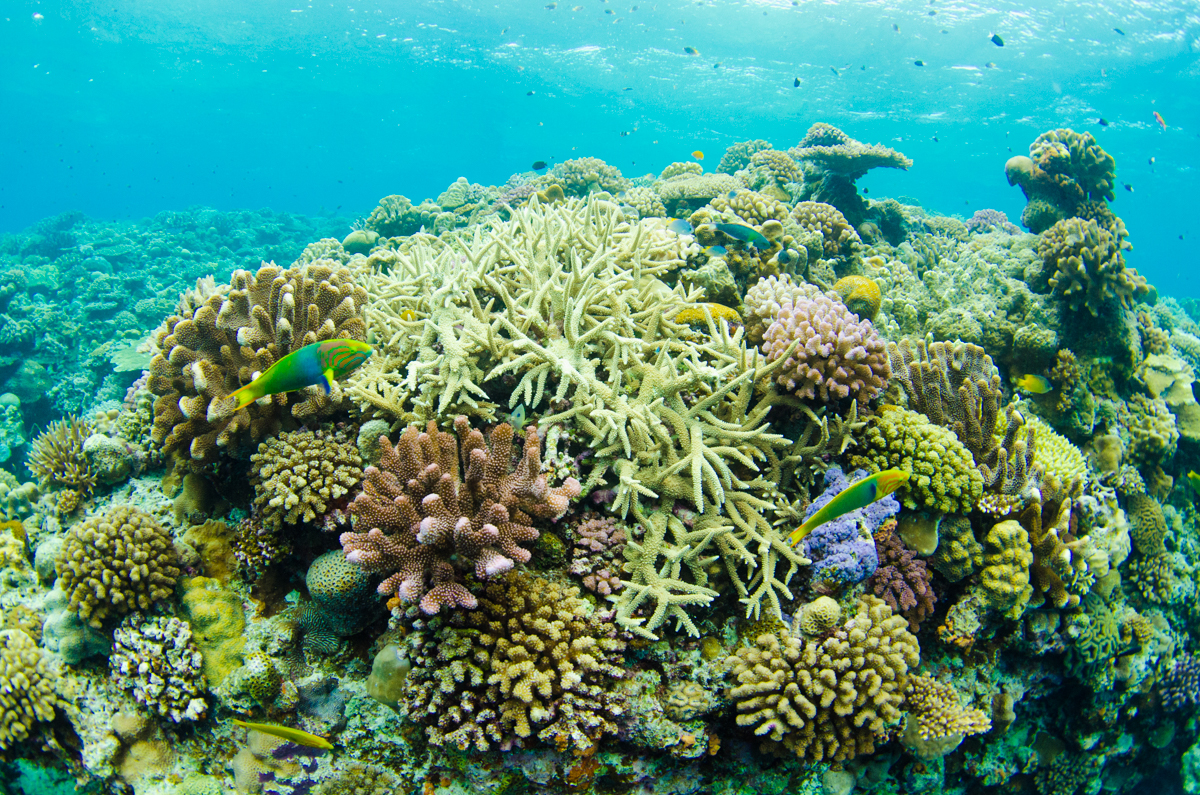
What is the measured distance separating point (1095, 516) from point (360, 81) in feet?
279

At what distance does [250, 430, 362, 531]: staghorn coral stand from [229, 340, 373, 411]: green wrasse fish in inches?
28.0

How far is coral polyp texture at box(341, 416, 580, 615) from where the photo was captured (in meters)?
2.43

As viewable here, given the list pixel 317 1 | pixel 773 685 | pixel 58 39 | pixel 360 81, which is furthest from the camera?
pixel 360 81

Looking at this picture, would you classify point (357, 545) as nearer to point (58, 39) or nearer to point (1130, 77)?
point (1130, 77)

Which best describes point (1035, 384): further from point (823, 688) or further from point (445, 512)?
point (445, 512)

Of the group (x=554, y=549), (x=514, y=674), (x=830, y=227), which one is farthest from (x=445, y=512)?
(x=830, y=227)

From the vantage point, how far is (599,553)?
3.01 meters

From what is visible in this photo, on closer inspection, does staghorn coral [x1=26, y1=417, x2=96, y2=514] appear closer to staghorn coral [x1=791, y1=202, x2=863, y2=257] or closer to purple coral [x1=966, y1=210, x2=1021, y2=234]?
staghorn coral [x1=791, y1=202, x2=863, y2=257]

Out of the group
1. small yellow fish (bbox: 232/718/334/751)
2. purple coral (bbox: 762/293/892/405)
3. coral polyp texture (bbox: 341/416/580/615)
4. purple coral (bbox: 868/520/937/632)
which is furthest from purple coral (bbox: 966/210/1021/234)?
small yellow fish (bbox: 232/718/334/751)

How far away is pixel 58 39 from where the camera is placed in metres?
53.9

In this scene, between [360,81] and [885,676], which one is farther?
[360,81]

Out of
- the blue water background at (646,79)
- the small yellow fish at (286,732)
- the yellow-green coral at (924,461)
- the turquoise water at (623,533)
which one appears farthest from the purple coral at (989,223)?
the blue water background at (646,79)

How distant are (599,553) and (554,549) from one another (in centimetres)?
29

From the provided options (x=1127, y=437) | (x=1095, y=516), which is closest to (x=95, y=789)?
(x=1095, y=516)
